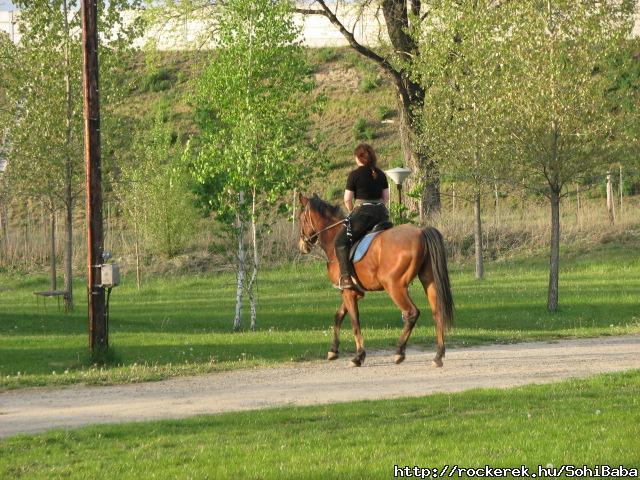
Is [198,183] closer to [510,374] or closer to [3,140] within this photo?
[3,140]

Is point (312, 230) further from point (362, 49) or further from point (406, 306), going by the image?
point (362, 49)

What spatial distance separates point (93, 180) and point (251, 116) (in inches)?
283

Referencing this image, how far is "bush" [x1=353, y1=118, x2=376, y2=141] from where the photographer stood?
223ft

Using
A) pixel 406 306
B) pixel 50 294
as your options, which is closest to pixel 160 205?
pixel 50 294

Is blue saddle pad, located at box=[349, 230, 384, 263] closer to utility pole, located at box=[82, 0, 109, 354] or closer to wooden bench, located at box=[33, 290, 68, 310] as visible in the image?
utility pole, located at box=[82, 0, 109, 354]

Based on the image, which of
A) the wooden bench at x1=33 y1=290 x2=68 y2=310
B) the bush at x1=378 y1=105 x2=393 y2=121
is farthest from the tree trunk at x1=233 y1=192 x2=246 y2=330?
the bush at x1=378 y1=105 x2=393 y2=121

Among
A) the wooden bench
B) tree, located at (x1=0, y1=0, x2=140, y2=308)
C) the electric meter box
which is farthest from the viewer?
tree, located at (x1=0, y1=0, x2=140, y2=308)

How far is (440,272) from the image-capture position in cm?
1864

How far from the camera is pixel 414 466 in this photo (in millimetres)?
10758

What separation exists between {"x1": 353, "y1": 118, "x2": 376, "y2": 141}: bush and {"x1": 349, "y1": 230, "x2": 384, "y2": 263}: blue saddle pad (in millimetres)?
48578

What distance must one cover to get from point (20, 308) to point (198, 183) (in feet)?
26.8

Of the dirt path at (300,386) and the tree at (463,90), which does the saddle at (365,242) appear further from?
the tree at (463,90)

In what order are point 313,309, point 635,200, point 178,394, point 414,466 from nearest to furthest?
point 414,466 < point 178,394 < point 313,309 < point 635,200

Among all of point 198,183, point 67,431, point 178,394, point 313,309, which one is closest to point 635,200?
point 313,309
